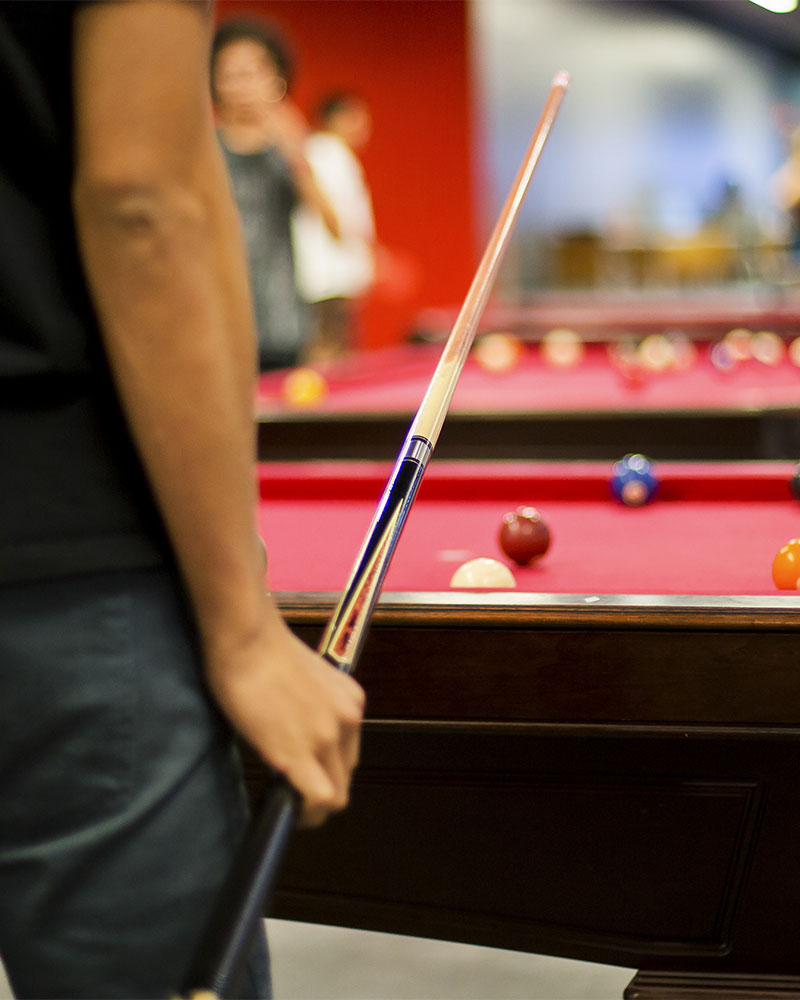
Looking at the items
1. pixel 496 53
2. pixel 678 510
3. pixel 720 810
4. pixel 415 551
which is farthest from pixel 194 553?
pixel 496 53

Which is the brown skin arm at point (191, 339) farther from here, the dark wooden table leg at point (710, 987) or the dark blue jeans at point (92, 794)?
the dark wooden table leg at point (710, 987)

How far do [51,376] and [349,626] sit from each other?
0.23 meters

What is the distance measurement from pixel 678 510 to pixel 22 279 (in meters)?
1.38

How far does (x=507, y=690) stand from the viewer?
1.22 m

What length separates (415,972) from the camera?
70.0 inches

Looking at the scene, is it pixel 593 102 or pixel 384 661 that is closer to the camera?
pixel 384 661

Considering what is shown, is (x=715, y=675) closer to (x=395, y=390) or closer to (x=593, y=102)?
(x=395, y=390)

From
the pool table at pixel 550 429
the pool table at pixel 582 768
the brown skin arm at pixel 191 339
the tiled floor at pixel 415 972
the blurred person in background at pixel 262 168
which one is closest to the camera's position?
the brown skin arm at pixel 191 339

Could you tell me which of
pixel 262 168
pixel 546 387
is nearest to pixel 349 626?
pixel 546 387

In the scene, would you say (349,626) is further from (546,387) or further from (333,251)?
(333,251)

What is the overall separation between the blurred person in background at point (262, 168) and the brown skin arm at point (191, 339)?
3244mm

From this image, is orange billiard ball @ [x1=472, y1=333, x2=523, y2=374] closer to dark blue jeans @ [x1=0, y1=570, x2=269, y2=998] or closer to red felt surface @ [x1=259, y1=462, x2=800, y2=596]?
red felt surface @ [x1=259, y1=462, x2=800, y2=596]

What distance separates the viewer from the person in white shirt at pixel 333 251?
532cm

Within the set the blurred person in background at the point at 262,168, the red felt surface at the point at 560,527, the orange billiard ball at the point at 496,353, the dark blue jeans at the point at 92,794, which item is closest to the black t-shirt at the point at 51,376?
the dark blue jeans at the point at 92,794
